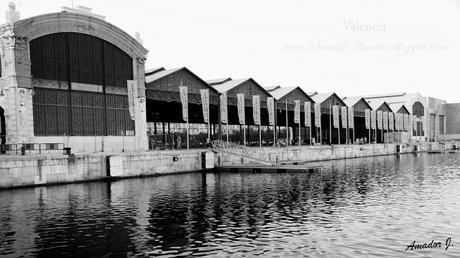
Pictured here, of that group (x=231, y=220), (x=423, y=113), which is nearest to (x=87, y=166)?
(x=231, y=220)

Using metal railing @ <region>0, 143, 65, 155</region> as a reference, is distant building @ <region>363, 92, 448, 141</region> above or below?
above

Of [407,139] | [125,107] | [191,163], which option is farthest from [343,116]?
[125,107]

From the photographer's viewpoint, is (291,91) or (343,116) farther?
(343,116)

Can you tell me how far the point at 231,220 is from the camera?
29.9 meters

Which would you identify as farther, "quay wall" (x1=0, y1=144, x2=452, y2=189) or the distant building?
the distant building

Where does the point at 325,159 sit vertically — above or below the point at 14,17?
below

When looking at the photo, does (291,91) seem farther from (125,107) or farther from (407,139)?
(407,139)

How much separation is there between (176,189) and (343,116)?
7490 centimetres

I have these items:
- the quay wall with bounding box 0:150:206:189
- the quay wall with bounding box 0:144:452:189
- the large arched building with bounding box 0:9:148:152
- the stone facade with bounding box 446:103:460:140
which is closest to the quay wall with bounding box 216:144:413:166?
the quay wall with bounding box 0:144:452:189

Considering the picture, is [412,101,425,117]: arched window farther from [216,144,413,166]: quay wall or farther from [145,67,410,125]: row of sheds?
[145,67,410,125]: row of sheds

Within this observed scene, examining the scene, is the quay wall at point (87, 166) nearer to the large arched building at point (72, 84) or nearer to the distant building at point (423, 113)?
the large arched building at point (72, 84)

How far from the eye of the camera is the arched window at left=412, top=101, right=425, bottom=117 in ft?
530

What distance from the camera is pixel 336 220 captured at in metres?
29.4

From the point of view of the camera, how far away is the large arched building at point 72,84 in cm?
5419
